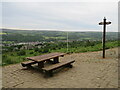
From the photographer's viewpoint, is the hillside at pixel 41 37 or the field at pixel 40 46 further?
the hillside at pixel 41 37

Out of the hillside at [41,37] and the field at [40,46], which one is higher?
the hillside at [41,37]

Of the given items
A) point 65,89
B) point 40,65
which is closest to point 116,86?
point 65,89

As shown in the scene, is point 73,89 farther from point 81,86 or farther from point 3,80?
point 3,80

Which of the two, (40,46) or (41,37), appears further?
(41,37)

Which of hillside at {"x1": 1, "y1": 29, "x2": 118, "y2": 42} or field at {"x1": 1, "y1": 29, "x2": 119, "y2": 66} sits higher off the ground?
hillside at {"x1": 1, "y1": 29, "x2": 118, "y2": 42}

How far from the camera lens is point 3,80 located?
3443mm

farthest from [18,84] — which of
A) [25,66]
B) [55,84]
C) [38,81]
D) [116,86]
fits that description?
[116,86]

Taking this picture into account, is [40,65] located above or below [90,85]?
above

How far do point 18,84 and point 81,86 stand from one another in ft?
6.21

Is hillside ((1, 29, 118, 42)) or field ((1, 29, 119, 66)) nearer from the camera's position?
field ((1, 29, 119, 66))

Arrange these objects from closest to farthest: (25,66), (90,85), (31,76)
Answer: (90,85), (31,76), (25,66)

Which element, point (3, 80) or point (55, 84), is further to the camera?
point (3, 80)

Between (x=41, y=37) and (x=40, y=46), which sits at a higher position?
(x=41, y=37)

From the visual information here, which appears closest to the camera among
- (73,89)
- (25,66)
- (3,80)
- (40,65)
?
(73,89)
